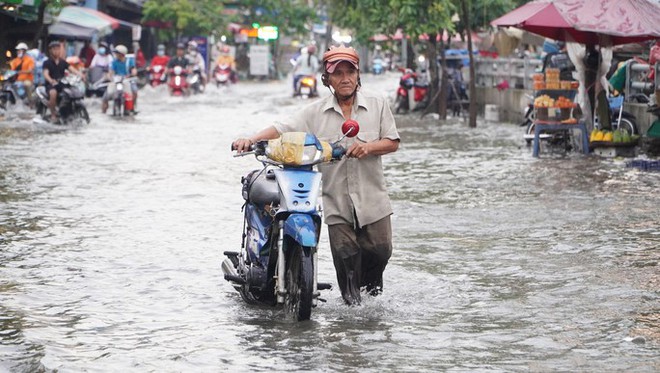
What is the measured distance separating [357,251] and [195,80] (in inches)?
1422

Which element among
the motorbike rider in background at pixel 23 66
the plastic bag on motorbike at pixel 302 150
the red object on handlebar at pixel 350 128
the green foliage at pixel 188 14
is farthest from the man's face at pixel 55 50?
the green foliage at pixel 188 14

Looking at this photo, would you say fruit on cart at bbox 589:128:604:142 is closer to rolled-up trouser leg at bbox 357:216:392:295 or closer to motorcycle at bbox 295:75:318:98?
rolled-up trouser leg at bbox 357:216:392:295

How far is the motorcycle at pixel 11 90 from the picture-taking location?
2991 cm

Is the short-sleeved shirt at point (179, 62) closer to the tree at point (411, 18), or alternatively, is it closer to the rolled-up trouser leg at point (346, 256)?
the tree at point (411, 18)

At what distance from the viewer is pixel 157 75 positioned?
4606cm

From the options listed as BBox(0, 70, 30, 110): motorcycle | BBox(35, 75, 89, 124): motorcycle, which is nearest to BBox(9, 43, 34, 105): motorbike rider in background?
BBox(0, 70, 30, 110): motorcycle

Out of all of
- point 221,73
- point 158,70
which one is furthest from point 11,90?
point 221,73

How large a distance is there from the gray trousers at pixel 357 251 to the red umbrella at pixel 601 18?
33.6 feet

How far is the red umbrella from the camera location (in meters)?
17.3

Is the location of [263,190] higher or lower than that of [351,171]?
lower

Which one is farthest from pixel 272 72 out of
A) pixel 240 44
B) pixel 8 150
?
pixel 8 150

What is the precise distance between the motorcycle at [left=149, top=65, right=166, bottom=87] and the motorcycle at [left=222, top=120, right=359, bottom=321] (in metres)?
38.5

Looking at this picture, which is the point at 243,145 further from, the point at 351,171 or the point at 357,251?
the point at 357,251

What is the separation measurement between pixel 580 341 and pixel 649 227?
4.69m
